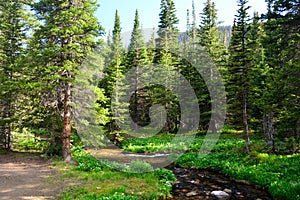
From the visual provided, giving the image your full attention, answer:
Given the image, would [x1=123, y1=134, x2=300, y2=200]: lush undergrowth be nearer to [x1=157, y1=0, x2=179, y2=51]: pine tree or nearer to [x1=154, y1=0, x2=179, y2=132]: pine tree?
[x1=154, y1=0, x2=179, y2=132]: pine tree

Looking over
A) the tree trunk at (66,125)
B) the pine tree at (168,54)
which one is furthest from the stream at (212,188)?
the pine tree at (168,54)

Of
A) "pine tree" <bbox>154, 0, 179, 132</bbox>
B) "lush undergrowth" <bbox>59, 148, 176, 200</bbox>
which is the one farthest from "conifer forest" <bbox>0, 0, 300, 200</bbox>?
"pine tree" <bbox>154, 0, 179, 132</bbox>

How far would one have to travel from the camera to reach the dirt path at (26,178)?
10.1 m

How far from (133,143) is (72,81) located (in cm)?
1672

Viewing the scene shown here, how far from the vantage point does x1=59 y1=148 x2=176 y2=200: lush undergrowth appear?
33.2 feet

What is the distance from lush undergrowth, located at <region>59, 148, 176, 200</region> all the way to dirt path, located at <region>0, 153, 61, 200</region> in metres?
0.95

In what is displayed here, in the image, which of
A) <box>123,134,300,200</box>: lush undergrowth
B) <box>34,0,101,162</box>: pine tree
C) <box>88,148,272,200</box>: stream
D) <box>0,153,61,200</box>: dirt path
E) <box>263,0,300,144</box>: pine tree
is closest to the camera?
<box>0,153,61,200</box>: dirt path

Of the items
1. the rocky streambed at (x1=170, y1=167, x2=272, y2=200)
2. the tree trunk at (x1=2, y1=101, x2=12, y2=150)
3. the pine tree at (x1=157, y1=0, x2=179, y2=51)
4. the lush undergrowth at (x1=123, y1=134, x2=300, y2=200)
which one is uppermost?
the pine tree at (x1=157, y1=0, x2=179, y2=51)

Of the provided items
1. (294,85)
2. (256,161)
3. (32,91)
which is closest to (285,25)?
(294,85)

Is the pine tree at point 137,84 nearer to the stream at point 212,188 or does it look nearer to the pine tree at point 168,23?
the pine tree at point 168,23

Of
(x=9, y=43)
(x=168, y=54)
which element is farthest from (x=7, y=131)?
(x=168, y=54)

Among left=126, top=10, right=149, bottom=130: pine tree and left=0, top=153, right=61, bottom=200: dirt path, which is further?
left=126, top=10, right=149, bottom=130: pine tree

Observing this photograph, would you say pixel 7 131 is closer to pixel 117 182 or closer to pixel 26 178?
pixel 26 178

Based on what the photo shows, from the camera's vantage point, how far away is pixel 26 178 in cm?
1252
